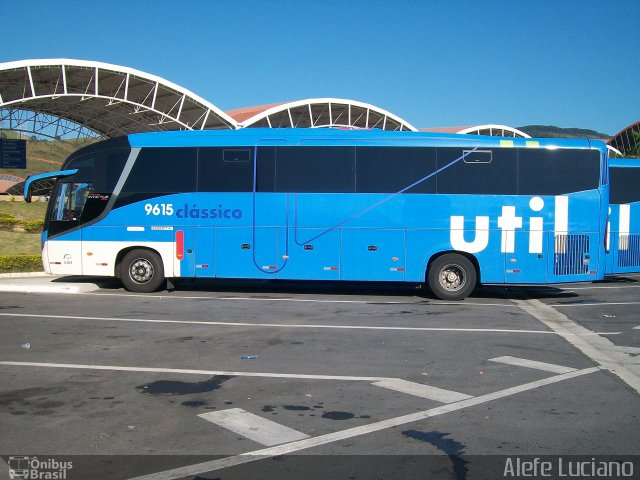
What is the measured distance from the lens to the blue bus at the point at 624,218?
19.0 meters

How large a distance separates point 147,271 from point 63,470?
11859 mm

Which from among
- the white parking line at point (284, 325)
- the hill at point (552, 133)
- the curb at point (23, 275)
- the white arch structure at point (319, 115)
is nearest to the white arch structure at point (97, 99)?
the white arch structure at point (319, 115)

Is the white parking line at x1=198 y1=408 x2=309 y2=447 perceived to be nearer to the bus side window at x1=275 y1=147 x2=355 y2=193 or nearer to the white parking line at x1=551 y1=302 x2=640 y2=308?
the bus side window at x1=275 y1=147 x2=355 y2=193

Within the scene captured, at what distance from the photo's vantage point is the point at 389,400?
22.5ft

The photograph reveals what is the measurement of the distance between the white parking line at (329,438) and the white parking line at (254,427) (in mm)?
145

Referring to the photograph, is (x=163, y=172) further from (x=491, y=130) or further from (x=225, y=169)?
(x=491, y=130)

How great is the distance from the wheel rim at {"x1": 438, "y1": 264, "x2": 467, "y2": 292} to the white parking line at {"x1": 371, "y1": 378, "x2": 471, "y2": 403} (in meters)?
8.27

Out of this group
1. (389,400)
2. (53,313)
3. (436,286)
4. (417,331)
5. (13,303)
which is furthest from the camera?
(436,286)

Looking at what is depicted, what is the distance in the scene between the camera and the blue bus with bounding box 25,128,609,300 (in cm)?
1541

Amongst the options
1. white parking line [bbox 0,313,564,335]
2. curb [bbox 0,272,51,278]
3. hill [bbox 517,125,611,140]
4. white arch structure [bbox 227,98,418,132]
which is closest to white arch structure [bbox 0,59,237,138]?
white arch structure [bbox 227,98,418,132]

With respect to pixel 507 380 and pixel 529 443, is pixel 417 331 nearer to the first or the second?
pixel 507 380

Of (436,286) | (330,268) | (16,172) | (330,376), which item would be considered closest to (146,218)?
(330,268)

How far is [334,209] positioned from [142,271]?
5.10 m

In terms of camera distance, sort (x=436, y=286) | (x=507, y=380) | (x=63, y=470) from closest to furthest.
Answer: (x=63, y=470)
(x=507, y=380)
(x=436, y=286)
